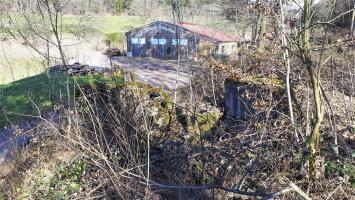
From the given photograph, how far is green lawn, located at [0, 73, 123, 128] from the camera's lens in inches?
340

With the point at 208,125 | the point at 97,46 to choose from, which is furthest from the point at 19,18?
the point at 97,46

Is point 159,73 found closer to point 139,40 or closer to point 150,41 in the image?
point 150,41

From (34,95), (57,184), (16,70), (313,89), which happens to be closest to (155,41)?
(16,70)

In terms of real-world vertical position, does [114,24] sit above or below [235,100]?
above

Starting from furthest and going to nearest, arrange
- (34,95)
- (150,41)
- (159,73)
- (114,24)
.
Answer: (114,24), (150,41), (159,73), (34,95)

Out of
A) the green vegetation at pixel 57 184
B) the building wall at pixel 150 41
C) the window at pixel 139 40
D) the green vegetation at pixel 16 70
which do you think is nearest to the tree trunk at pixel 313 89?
the green vegetation at pixel 57 184

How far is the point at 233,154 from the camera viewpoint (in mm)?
4383

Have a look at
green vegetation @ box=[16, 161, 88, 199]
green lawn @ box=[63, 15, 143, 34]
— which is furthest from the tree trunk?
green lawn @ box=[63, 15, 143, 34]

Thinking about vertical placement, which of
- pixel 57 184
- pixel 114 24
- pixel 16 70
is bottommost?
pixel 16 70

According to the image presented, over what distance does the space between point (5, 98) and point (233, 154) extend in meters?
8.80

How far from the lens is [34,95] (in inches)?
401

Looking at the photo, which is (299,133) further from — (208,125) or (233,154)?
(208,125)

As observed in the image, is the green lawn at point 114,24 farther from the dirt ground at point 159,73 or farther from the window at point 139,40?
the dirt ground at point 159,73

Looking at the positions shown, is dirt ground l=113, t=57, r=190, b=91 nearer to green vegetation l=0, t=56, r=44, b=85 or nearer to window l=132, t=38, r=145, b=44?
green vegetation l=0, t=56, r=44, b=85
